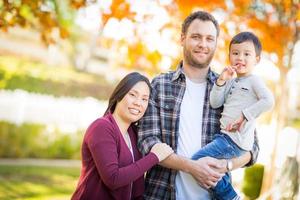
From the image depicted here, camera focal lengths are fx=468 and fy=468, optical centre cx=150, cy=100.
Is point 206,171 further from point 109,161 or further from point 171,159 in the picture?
point 109,161

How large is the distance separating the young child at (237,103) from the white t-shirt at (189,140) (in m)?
0.06

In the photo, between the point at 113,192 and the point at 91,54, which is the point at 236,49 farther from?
the point at 91,54

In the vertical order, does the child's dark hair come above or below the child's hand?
above

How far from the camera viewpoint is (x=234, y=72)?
237 centimetres

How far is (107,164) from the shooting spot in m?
2.11

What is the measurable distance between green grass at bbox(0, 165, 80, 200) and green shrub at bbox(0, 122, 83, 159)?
1.72 ft

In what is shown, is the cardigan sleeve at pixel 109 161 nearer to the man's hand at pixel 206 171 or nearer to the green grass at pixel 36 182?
the man's hand at pixel 206 171

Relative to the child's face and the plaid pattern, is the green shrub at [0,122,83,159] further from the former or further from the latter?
the child's face

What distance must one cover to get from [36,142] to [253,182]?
3.78m

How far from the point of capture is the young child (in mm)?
2359

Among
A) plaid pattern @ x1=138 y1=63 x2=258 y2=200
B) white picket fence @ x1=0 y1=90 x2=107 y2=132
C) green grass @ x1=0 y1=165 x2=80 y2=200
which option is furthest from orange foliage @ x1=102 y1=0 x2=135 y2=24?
white picket fence @ x1=0 y1=90 x2=107 y2=132

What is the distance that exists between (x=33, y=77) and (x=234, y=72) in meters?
10.4

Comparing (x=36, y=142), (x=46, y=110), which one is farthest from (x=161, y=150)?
(x=46, y=110)

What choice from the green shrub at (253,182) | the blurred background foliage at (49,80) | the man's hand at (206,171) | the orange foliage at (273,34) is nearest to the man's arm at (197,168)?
the man's hand at (206,171)
